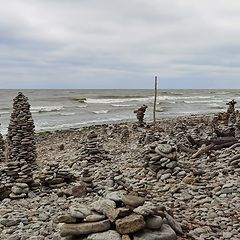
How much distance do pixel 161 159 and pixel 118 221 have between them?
658cm

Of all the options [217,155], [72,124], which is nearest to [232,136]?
[217,155]

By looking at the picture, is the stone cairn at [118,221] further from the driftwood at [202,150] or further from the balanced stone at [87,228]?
the driftwood at [202,150]

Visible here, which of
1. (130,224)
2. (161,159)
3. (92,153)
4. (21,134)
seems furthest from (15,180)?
(130,224)

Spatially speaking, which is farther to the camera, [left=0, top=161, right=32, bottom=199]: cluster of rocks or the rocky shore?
[left=0, top=161, right=32, bottom=199]: cluster of rocks

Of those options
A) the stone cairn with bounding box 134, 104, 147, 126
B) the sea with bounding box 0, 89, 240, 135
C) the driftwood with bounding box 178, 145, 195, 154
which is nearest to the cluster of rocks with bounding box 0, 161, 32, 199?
the driftwood with bounding box 178, 145, 195, 154

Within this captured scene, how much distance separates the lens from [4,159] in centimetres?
1939

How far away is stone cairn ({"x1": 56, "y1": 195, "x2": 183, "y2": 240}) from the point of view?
6.57 m

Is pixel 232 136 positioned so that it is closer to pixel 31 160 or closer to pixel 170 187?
pixel 170 187

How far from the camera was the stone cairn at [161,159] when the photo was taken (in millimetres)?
12727

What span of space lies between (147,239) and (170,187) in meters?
4.90

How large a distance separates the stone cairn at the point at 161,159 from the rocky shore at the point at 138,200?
3cm

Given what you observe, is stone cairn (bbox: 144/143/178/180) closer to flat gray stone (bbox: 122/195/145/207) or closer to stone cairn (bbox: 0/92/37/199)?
stone cairn (bbox: 0/92/37/199)

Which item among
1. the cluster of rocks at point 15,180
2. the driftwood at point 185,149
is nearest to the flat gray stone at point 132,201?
the cluster of rocks at point 15,180

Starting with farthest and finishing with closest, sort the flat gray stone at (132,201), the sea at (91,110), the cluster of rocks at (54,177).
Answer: the sea at (91,110)
the cluster of rocks at (54,177)
the flat gray stone at (132,201)
